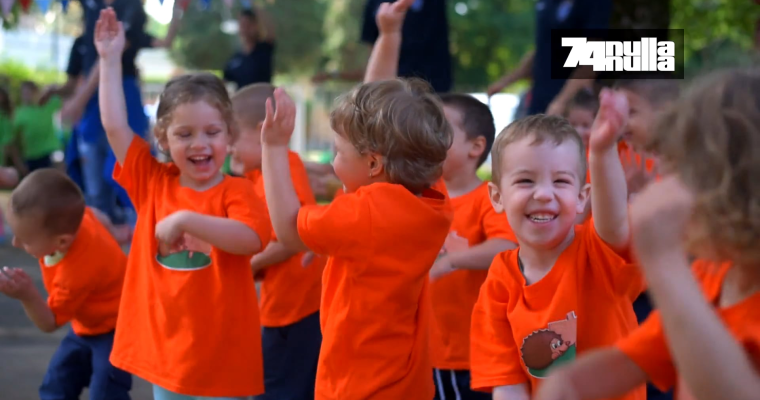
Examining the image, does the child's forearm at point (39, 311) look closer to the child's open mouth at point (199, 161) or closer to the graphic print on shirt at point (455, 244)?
the child's open mouth at point (199, 161)

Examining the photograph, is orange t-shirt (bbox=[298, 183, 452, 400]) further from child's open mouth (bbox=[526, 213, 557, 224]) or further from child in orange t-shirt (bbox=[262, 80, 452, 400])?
child's open mouth (bbox=[526, 213, 557, 224])

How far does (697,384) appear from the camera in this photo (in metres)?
1.38

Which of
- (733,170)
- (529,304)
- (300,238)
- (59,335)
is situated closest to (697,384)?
(733,170)

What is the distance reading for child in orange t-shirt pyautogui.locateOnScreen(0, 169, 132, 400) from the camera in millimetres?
3557

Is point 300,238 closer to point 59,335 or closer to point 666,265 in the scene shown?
point 666,265

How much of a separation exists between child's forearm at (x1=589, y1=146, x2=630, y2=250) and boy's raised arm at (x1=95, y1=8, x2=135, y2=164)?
1.85 m

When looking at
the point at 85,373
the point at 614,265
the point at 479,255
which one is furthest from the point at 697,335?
the point at 85,373

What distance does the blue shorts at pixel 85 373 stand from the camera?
3613 millimetres

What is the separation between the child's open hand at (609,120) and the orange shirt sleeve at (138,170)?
184cm

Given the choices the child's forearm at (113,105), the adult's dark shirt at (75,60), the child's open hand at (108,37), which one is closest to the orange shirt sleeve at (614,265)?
the child's forearm at (113,105)

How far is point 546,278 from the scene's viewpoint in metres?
2.33

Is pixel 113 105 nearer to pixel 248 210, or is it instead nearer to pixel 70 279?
pixel 248 210

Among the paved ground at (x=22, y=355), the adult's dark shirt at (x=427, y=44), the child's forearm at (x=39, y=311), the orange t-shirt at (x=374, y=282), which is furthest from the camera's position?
the adult's dark shirt at (x=427, y=44)

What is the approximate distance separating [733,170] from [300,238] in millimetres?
1419
